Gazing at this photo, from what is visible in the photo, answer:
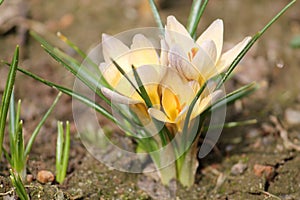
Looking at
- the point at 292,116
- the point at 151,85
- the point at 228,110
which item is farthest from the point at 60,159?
the point at 292,116

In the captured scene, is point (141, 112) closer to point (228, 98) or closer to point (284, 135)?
point (228, 98)

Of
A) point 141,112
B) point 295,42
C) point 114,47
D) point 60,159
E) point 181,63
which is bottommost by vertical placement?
point 60,159

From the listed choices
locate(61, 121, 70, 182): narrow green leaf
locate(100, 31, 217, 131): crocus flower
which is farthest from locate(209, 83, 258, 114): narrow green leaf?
locate(61, 121, 70, 182): narrow green leaf

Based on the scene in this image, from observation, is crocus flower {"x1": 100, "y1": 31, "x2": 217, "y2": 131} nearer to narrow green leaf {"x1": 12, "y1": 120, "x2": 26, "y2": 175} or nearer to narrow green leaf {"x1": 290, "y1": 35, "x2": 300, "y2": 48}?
narrow green leaf {"x1": 12, "y1": 120, "x2": 26, "y2": 175}

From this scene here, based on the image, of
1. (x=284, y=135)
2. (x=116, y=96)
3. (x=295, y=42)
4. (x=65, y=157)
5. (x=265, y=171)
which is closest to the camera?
(x=116, y=96)

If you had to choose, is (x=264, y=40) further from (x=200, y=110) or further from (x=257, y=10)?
(x=200, y=110)

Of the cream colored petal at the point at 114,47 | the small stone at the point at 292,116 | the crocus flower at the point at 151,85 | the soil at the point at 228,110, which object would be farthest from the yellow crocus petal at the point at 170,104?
the small stone at the point at 292,116

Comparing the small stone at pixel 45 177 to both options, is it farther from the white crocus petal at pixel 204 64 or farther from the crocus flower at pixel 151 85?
the white crocus petal at pixel 204 64

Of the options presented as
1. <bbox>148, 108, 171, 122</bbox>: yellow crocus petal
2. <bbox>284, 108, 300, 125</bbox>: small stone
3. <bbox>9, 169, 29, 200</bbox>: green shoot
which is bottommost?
<bbox>9, 169, 29, 200</bbox>: green shoot
